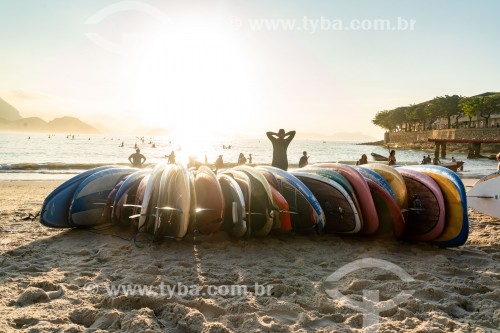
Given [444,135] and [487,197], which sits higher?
[444,135]

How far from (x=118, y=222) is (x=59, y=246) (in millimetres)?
918

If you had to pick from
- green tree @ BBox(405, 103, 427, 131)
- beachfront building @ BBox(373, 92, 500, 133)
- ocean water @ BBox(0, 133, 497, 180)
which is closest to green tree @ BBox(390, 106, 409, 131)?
beachfront building @ BBox(373, 92, 500, 133)

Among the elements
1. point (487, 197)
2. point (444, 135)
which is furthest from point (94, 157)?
point (444, 135)

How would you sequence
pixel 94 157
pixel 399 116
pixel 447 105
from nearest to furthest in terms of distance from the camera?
pixel 94 157, pixel 447 105, pixel 399 116

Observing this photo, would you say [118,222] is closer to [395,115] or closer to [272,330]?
[272,330]

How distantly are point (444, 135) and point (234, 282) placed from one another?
8151 cm

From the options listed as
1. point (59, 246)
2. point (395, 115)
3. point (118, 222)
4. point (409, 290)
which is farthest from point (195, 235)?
point (395, 115)

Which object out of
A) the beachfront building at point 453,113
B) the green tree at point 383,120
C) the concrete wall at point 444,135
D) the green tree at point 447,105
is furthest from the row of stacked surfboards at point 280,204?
the green tree at point 383,120

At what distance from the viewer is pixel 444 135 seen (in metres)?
74.5

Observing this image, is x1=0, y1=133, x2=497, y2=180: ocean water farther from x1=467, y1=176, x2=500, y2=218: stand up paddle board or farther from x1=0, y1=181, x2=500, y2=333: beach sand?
x1=467, y1=176, x2=500, y2=218: stand up paddle board

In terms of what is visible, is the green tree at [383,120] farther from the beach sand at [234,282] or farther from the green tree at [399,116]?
the beach sand at [234,282]

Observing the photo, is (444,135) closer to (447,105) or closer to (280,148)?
(447,105)

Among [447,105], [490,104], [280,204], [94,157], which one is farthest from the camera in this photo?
[447,105]

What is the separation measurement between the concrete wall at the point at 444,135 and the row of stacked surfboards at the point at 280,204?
68.2 meters
